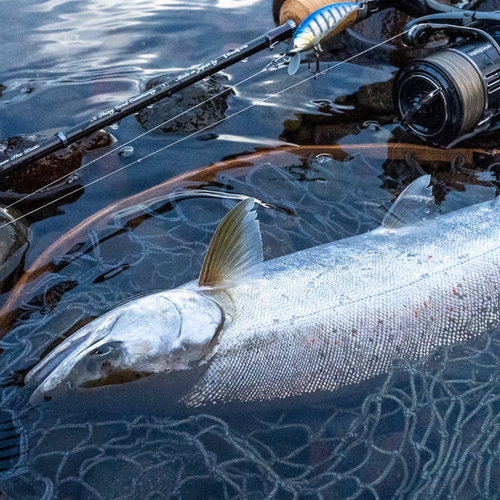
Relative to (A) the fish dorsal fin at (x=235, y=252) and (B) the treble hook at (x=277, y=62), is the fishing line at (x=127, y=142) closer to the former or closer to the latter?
(B) the treble hook at (x=277, y=62)

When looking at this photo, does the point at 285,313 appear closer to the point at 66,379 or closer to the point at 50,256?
the point at 66,379

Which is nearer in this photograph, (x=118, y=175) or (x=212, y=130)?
(x=118, y=175)

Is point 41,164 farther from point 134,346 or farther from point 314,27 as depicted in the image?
point 314,27

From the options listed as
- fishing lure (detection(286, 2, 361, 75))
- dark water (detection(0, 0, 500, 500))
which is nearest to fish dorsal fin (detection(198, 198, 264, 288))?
dark water (detection(0, 0, 500, 500))

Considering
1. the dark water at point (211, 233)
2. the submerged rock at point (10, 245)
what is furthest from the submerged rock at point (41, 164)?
the submerged rock at point (10, 245)

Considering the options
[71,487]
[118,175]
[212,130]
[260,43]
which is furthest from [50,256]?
[260,43]

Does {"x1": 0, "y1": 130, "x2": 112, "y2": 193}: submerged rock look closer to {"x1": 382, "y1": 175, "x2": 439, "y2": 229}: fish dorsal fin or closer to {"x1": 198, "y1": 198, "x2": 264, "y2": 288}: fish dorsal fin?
{"x1": 198, "y1": 198, "x2": 264, "y2": 288}: fish dorsal fin
